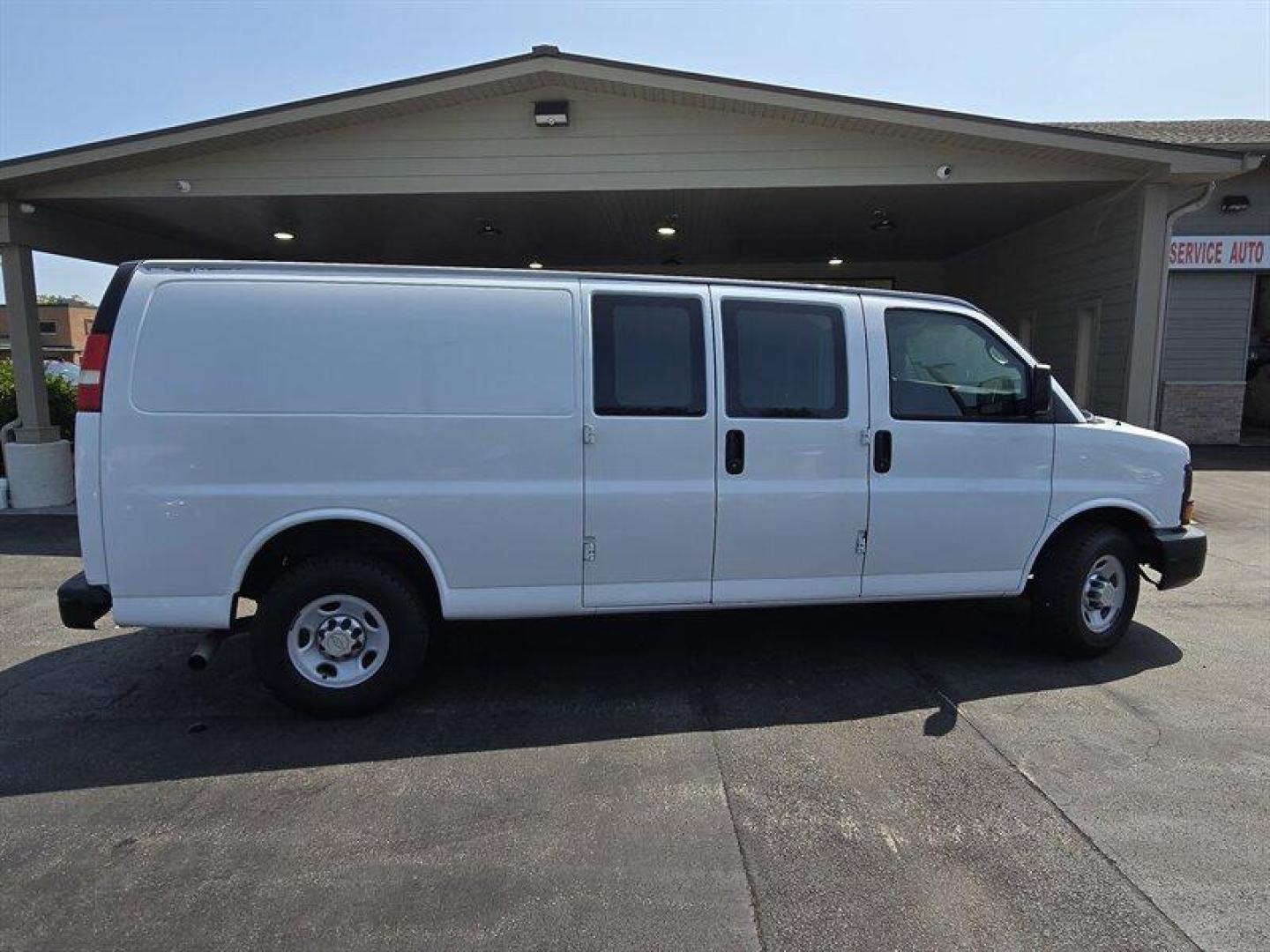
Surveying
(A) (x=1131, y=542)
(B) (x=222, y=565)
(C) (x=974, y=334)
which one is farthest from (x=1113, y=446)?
(B) (x=222, y=565)

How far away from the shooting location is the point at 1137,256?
8922mm

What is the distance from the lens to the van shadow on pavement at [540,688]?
3697 millimetres

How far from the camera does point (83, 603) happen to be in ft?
12.2

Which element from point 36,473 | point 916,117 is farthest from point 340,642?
point 36,473

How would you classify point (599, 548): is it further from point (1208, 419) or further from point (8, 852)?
point (1208, 419)

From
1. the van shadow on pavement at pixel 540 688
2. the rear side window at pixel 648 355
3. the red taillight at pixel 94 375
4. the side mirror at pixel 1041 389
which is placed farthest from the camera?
the side mirror at pixel 1041 389

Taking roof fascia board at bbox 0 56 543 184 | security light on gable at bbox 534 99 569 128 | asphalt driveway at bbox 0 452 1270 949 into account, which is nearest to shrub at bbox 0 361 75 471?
roof fascia board at bbox 0 56 543 184

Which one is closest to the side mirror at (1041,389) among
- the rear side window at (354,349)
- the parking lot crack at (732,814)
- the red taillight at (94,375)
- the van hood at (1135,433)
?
Answer: the van hood at (1135,433)

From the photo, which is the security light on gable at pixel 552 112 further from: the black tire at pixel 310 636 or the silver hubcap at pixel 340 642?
the silver hubcap at pixel 340 642

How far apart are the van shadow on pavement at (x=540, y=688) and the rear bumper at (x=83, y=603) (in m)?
0.59

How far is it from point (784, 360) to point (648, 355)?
0.76 meters

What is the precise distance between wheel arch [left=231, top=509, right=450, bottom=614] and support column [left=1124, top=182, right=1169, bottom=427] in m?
8.53

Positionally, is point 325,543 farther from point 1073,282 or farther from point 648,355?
point 1073,282

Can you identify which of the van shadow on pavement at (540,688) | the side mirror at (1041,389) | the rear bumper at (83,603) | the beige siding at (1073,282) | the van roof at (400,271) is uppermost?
the beige siding at (1073,282)
